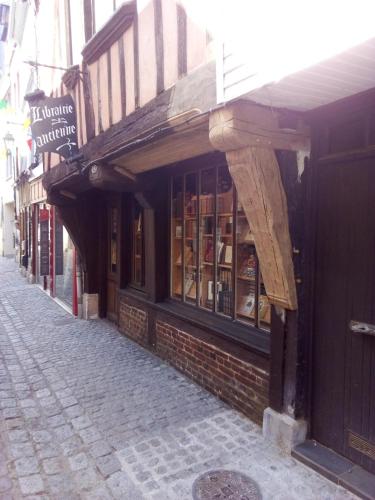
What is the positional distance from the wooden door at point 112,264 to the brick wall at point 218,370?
2.16m

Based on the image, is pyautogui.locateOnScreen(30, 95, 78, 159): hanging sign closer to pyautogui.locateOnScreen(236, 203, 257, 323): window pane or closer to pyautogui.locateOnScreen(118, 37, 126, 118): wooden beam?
pyautogui.locateOnScreen(118, 37, 126, 118): wooden beam

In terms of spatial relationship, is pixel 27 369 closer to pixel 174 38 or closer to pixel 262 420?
pixel 262 420

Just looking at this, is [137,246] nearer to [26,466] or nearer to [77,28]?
[77,28]

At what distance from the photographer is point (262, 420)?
138 inches

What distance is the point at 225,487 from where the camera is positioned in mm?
2689

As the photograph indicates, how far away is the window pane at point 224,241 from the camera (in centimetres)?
420

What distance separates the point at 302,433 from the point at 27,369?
348cm

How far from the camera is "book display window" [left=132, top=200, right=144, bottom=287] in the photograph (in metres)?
6.13

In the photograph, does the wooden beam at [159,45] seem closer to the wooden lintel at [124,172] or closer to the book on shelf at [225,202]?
the wooden lintel at [124,172]

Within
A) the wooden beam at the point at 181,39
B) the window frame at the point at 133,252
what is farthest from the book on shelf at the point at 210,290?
the wooden beam at the point at 181,39

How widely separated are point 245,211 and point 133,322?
3682 mm

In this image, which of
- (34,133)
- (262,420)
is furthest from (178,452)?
(34,133)

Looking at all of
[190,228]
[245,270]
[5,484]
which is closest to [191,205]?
[190,228]

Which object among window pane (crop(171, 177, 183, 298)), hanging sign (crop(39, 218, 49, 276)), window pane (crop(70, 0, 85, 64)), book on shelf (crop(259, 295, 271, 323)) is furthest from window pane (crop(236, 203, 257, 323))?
hanging sign (crop(39, 218, 49, 276))
